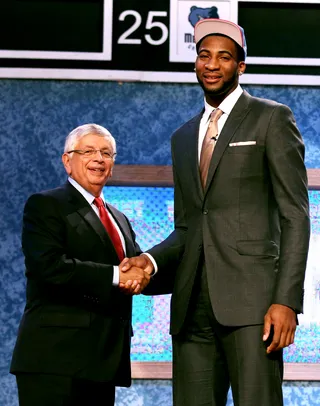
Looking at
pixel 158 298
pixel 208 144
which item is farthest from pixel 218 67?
pixel 158 298

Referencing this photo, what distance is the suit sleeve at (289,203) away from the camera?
2010mm

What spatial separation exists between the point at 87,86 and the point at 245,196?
170 centimetres

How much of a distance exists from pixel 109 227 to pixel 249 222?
0.74m

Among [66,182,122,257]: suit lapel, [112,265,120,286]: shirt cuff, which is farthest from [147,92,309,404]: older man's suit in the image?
[66,182,122,257]: suit lapel

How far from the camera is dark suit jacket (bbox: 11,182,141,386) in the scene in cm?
249

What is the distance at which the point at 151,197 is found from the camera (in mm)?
3578

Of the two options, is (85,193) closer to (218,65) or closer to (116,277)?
(116,277)

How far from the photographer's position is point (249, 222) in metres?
2.09

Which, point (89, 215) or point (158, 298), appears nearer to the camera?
point (89, 215)

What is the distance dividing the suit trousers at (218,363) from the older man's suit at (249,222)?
0.03 meters

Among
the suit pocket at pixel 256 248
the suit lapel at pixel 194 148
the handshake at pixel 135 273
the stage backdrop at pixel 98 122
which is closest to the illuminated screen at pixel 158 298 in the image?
the stage backdrop at pixel 98 122

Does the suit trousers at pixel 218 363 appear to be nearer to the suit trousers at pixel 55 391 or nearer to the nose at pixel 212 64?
the suit trousers at pixel 55 391

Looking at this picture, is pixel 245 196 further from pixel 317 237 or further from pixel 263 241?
pixel 317 237

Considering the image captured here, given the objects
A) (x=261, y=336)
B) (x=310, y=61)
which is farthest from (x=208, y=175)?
(x=310, y=61)
